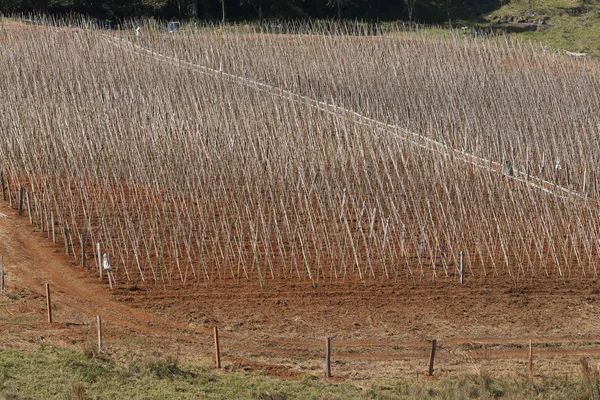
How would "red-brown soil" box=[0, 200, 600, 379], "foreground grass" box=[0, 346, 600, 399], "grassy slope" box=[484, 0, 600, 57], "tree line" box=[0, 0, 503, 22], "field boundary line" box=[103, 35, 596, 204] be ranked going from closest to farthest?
"foreground grass" box=[0, 346, 600, 399], "red-brown soil" box=[0, 200, 600, 379], "field boundary line" box=[103, 35, 596, 204], "grassy slope" box=[484, 0, 600, 57], "tree line" box=[0, 0, 503, 22]

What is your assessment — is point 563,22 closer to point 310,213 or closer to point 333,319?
point 310,213

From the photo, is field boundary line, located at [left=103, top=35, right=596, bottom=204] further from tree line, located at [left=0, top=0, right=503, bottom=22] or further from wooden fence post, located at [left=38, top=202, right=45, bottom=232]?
wooden fence post, located at [left=38, top=202, right=45, bottom=232]

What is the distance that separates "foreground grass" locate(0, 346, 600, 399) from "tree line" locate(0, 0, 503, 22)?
2351 centimetres

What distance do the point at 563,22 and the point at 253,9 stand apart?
11871 millimetres

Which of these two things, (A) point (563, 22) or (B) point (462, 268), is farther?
(A) point (563, 22)

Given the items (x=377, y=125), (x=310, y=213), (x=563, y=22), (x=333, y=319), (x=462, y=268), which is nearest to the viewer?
(x=333, y=319)

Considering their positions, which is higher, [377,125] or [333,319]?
[377,125]

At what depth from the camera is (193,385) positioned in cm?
995

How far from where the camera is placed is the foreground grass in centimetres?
965

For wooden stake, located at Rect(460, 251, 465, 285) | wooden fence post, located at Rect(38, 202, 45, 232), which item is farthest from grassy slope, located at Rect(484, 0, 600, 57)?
wooden fence post, located at Rect(38, 202, 45, 232)

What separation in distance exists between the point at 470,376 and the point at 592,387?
130 centimetres

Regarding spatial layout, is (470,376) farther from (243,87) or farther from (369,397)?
(243,87)

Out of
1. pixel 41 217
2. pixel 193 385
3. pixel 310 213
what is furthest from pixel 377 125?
pixel 193 385

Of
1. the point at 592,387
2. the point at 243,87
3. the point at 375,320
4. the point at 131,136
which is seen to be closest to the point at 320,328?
the point at 375,320
